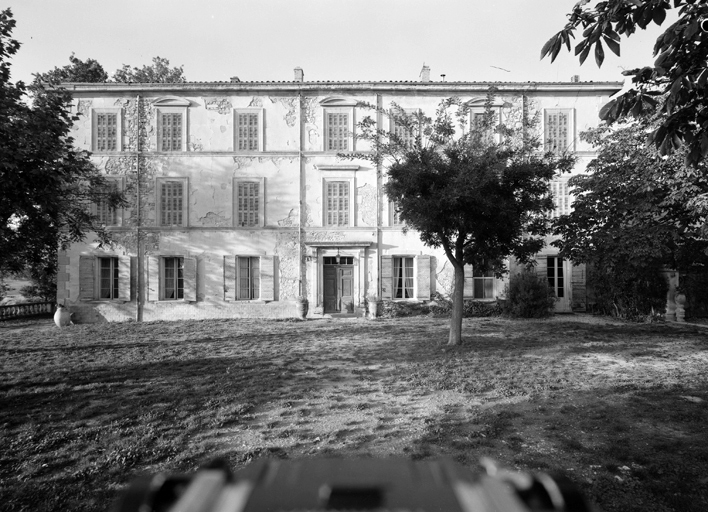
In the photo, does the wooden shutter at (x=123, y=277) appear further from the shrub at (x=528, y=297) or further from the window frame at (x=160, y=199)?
the shrub at (x=528, y=297)

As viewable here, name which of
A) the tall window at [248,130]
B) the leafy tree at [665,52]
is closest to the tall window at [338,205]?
the tall window at [248,130]

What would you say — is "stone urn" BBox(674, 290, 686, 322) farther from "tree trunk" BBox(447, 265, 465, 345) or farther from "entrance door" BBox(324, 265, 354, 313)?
"entrance door" BBox(324, 265, 354, 313)

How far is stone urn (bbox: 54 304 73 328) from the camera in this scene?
49.2 ft

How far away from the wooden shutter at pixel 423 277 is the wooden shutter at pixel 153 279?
1012 cm

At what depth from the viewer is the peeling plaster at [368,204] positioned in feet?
53.7

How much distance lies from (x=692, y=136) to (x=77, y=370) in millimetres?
9632

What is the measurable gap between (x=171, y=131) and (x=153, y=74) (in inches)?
392

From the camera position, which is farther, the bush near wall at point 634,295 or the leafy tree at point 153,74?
the leafy tree at point 153,74

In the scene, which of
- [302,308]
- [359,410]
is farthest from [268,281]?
[359,410]

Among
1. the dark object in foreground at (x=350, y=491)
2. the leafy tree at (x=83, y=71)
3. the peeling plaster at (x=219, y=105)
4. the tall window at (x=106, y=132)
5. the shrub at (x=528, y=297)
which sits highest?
the leafy tree at (x=83, y=71)

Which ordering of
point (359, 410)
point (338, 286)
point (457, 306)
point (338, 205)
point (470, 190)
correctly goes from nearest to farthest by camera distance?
point (359, 410), point (470, 190), point (457, 306), point (338, 205), point (338, 286)

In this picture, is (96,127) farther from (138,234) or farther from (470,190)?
(470,190)

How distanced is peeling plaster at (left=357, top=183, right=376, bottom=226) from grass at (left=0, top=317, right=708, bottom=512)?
6.66 m

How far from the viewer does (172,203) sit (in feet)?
53.8
